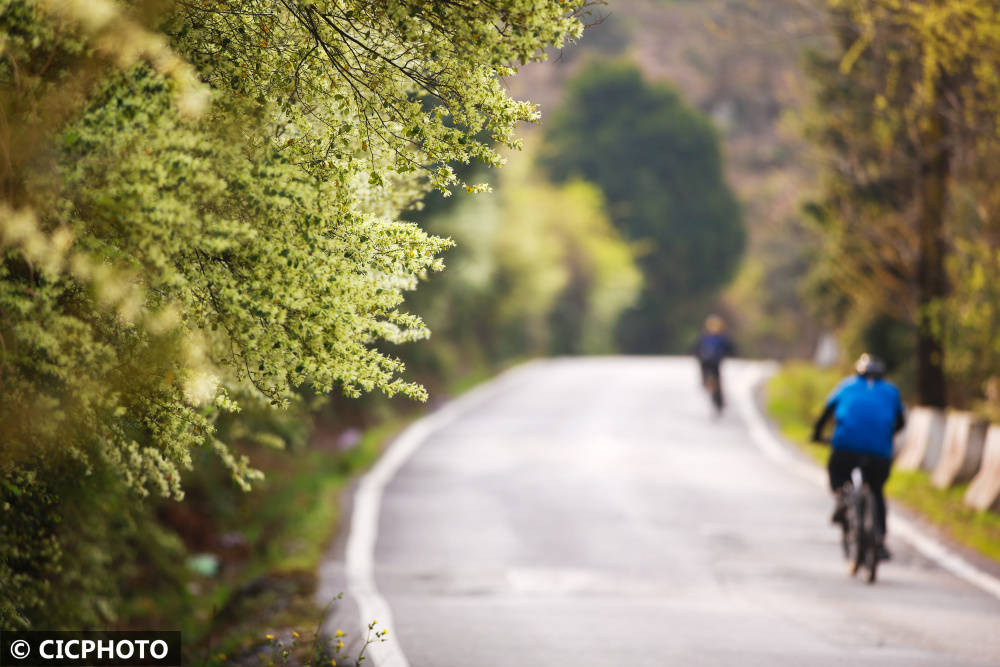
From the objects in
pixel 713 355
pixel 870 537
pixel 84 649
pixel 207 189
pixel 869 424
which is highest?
pixel 713 355

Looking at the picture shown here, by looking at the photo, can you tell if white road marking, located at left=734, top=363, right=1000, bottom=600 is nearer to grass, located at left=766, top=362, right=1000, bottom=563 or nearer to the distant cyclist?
grass, located at left=766, top=362, right=1000, bottom=563

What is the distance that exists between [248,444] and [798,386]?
12.7m

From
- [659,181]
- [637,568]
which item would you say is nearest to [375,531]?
[637,568]

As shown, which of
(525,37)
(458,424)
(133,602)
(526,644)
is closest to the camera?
(525,37)

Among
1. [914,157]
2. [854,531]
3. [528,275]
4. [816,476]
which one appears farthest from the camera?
[528,275]

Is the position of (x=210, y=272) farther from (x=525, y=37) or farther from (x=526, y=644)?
(x=526, y=644)

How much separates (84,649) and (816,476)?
11244mm

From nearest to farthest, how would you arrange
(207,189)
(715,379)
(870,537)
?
1. (207,189)
2. (870,537)
3. (715,379)

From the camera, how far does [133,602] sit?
1366 cm

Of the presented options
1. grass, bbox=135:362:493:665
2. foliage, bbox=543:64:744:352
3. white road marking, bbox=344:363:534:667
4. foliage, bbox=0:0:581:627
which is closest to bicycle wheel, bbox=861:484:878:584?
white road marking, bbox=344:363:534:667

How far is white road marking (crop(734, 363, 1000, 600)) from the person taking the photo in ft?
35.9

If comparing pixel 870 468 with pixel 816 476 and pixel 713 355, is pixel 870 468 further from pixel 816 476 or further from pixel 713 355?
pixel 713 355

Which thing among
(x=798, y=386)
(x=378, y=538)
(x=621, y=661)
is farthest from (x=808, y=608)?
(x=798, y=386)

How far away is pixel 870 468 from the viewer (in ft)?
35.8
